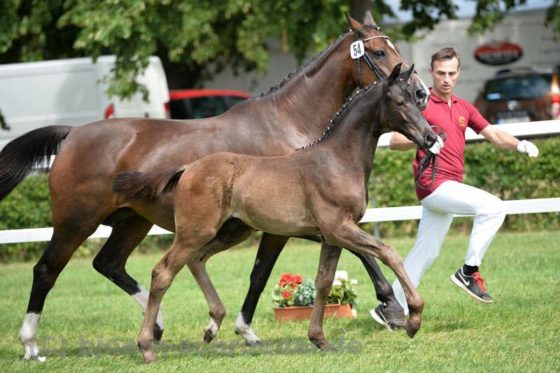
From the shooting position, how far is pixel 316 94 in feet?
24.5

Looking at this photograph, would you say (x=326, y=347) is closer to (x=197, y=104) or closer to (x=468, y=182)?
(x=468, y=182)

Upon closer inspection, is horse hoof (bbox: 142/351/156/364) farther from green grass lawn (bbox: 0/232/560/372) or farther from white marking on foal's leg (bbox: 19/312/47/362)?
white marking on foal's leg (bbox: 19/312/47/362)

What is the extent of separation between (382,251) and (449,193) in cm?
134

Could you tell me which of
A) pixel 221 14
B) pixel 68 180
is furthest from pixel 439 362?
pixel 221 14

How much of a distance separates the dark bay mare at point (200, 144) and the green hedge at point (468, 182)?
537cm

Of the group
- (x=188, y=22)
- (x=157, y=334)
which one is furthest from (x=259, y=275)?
(x=188, y=22)

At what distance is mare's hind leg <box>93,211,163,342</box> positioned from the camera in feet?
25.7

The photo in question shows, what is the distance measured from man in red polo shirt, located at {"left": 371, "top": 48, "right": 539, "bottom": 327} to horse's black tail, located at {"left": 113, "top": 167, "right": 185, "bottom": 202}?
1.81 metres

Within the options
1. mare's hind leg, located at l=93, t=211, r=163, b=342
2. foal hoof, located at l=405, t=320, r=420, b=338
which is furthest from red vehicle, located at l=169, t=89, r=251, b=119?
foal hoof, located at l=405, t=320, r=420, b=338

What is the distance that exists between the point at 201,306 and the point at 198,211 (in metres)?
3.06

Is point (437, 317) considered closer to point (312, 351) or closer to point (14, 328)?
point (312, 351)

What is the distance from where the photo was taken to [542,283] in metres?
9.34

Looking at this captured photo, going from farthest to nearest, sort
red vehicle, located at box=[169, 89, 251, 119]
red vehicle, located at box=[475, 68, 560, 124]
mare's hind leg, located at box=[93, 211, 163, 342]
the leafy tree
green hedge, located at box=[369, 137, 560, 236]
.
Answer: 1. red vehicle, located at box=[169, 89, 251, 119]
2. red vehicle, located at box=[475, 68, 560, 124]
3. the leafy tree
4. green hedge, located at box=[369, 137, 560, 236]
5. mare's hind leg, located at box=[93, 211, 163, 342]

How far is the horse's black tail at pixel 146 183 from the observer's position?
22.3 feet
